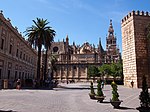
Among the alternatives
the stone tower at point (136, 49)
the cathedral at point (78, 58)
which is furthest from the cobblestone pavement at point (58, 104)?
the cathedral at point (78, 58)

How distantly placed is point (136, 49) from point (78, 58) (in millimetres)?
56745

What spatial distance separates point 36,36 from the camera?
2977 cm

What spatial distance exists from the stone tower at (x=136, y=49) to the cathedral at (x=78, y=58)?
4991cm

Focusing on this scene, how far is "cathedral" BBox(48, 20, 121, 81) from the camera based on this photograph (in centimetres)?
7912

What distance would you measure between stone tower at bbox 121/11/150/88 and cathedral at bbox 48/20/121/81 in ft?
164

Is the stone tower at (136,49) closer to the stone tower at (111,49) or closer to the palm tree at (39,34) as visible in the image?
the palm tree at (39,34)

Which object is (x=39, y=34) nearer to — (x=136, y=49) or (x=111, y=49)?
(x=136, y=49)

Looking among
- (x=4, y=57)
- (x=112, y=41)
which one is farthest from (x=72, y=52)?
(x=4, y=57)

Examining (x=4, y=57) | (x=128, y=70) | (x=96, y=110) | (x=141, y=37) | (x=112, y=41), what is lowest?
(x=96, y=110)

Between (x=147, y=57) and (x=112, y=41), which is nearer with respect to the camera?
(x=147, y=57)

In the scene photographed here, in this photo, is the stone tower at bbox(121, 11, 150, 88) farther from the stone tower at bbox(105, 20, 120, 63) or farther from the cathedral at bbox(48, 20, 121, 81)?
the stone tower at bbox(105, 20, 120, 63)

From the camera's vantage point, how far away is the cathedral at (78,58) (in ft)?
260

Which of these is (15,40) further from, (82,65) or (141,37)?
(82,65)

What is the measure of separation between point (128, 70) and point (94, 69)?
1587 inches
